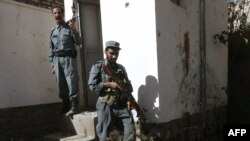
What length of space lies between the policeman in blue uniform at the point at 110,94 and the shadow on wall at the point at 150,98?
60cm

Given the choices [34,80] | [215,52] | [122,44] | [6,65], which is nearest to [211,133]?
[215,52]

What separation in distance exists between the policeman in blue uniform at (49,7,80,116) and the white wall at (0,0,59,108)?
1.04 m

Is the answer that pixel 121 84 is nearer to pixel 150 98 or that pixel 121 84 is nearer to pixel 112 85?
pixel 112 85

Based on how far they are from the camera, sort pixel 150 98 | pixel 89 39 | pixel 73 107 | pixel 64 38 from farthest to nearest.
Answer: pixel 89 39 → pixel 73 107 → pixel 64 38 → pixel 150 98

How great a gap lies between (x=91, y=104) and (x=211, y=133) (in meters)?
2.90

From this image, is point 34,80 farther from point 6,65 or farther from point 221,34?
point 221,34

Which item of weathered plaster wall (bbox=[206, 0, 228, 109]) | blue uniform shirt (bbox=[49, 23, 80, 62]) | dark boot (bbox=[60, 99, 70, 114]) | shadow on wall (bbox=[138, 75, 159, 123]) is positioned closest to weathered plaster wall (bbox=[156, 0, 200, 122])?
shadow on wall (bbox=[138, 75, 159, 123])

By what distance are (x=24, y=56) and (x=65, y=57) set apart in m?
1.42

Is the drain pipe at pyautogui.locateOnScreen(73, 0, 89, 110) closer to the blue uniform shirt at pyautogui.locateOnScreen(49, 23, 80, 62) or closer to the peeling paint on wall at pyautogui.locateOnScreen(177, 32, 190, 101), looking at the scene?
the blue uniform shirt at pyautogui.locateOnScreen(49, 23, 80, 62)

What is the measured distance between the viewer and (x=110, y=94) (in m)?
4.64

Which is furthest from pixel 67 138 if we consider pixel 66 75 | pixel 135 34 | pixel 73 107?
pixel 135 34

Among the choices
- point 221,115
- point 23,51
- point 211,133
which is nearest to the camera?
point 23,51

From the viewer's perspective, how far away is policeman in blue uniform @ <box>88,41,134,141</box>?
4.62m

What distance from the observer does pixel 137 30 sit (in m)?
5.32
